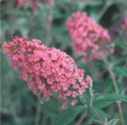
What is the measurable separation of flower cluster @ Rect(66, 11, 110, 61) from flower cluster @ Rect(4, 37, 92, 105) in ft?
2.19

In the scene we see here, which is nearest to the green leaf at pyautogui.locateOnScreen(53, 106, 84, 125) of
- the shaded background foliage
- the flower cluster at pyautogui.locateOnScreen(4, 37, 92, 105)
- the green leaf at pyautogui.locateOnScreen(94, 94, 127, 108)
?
the green leaf at pyautogui.locateOnScreen(94, 94, 127, 108)

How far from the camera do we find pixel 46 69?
2.23 metres

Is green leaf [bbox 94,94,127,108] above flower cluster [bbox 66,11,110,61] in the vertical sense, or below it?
below

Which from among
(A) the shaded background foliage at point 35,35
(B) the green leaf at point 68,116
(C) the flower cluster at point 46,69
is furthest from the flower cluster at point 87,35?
(C) the flower cluster at point 46,69

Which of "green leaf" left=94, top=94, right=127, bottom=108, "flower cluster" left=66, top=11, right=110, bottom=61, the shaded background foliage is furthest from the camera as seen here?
the shaded background foliage

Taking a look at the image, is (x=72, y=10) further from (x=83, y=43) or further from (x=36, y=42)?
(x=36, y=42)

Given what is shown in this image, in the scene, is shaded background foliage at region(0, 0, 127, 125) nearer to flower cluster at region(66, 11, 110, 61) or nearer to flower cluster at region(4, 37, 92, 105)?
flower cluster at region(66, 11, 110, 61)

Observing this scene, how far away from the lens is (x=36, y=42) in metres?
2.29

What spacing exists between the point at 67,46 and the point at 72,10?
0.34 meters

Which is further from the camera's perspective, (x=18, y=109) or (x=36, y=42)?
(x=18, y=109)

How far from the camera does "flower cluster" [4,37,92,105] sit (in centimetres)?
223

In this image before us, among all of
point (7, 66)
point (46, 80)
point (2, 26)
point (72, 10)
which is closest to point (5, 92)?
point (7, 66)

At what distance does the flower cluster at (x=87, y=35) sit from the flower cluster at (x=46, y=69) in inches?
26.3

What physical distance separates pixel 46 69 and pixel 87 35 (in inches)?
30.4
